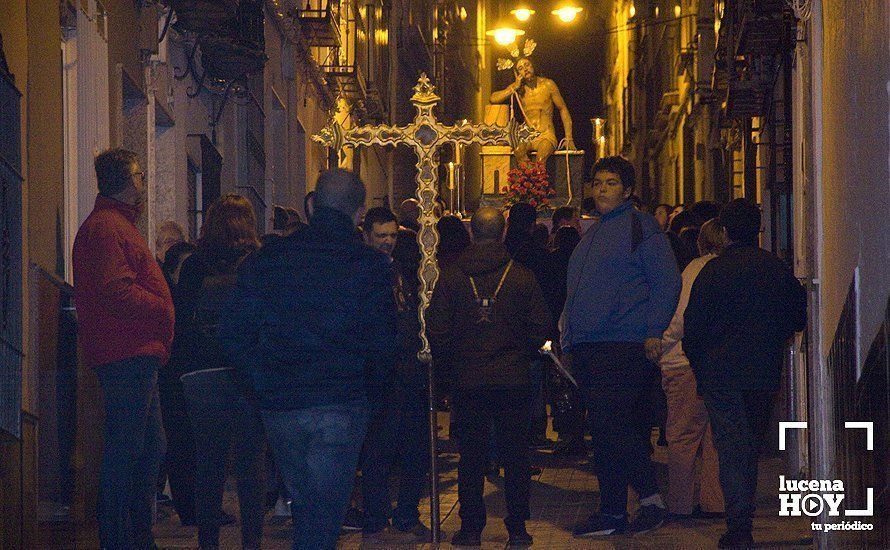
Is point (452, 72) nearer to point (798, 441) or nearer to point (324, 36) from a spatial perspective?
point (324, 36)

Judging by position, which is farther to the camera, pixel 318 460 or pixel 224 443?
pixel 224 443

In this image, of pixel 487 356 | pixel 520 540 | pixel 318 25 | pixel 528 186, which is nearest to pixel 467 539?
pixel 520 540

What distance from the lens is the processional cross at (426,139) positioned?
1001 cm

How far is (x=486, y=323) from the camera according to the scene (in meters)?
9.43

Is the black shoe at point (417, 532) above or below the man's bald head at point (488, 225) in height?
below

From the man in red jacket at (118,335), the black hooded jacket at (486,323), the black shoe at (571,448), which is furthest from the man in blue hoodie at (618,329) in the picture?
the black shoe at (571,448)

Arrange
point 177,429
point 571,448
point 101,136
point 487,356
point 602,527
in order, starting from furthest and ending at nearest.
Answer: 1. point 571,448
2. point 101,136
3. point 177,429
4. point 602,527
5. point 487,356

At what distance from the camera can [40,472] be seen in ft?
26.5

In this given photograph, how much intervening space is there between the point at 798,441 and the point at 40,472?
5.21 meters

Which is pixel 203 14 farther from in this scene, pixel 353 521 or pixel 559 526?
pixel 559 526

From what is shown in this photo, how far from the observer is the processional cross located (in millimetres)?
10008

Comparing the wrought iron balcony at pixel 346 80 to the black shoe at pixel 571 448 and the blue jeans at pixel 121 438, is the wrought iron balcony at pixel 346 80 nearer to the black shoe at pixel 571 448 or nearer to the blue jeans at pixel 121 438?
the black shoe at pixel 571 448

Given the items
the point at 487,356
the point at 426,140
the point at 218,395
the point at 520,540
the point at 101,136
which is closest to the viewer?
the point at 218,395

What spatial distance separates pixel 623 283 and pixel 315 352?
3.49m
